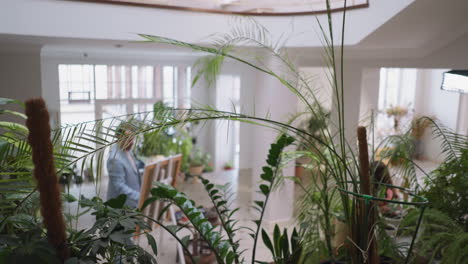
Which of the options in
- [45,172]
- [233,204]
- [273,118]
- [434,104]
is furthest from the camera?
[434,104]

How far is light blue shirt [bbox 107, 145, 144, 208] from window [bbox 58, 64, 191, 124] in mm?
1483

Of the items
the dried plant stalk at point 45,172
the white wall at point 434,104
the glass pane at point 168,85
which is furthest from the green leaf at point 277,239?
the white wall at point 434,104

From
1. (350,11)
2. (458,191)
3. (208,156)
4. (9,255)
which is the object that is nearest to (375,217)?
(458,191)

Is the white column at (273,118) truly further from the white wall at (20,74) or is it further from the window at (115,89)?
the white wall at (20,74)

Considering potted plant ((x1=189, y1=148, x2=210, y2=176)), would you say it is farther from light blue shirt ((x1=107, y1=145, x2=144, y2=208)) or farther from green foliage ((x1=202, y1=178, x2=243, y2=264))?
green foliage ((x1=202, y1=178, x2=243, y2=264))

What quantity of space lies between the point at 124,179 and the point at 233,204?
9.68ft

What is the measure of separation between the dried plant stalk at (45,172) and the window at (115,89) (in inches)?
148

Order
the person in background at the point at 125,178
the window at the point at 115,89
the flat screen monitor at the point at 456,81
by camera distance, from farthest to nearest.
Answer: the window at the point at 115,89 → the person in background at the point at 125,178 → the flat screen monitor at the point at 456,81

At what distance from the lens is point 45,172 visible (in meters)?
1.71

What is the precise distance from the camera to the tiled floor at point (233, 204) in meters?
5.02

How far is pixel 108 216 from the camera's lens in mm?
2031

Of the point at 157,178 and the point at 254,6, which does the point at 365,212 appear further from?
the point at 254,6

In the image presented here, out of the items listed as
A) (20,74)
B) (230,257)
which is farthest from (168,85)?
(230,257)

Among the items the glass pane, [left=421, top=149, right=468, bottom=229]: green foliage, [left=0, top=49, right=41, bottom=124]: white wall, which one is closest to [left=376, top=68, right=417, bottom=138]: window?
the glass pane
